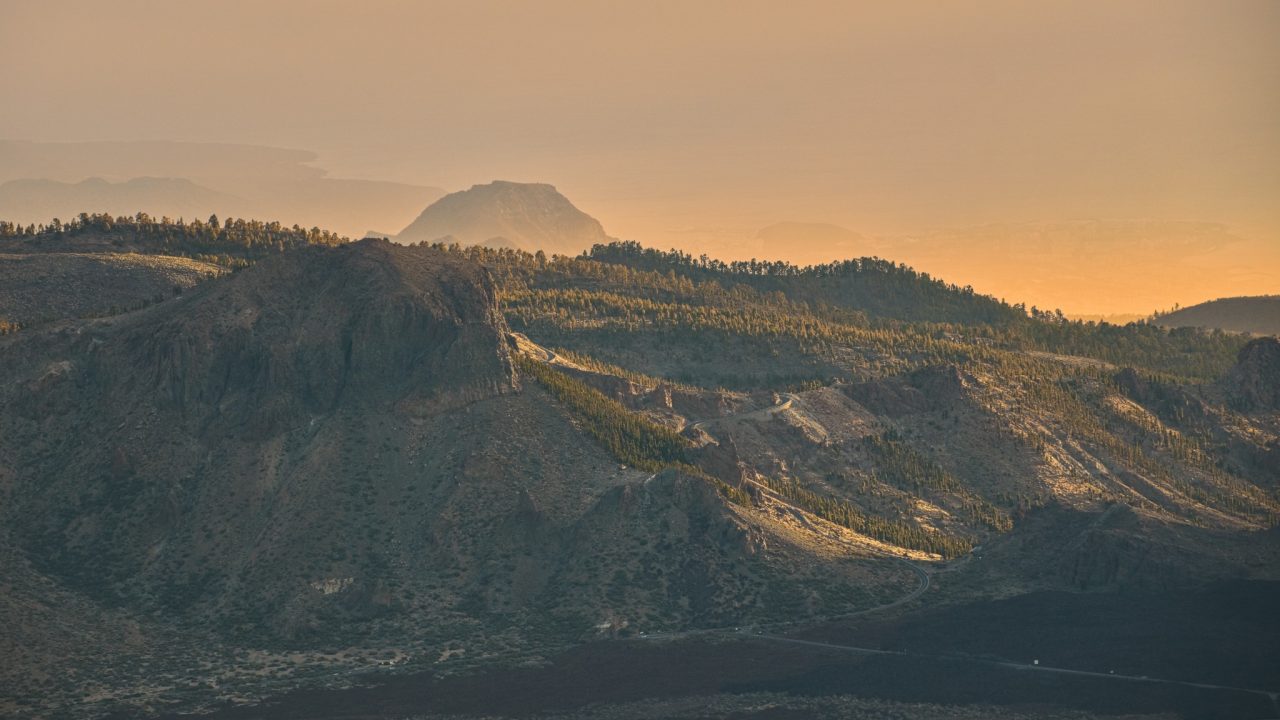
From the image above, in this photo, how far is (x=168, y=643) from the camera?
177500mm

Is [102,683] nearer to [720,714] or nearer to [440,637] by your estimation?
[440,637]

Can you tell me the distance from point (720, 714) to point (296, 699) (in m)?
43.0

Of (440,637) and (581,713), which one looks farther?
(440,637)

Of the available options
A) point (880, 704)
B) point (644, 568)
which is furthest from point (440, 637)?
point (880, 704)

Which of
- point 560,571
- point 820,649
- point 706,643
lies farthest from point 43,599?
point 820,649

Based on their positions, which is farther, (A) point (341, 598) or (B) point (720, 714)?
(A) point (341, 598)

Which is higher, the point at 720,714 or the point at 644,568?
the point at 644,568

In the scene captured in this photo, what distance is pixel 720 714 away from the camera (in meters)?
156

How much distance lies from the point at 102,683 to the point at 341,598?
30428 mm

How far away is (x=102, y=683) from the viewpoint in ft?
540

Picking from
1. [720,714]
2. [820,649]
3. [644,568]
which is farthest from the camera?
[644,568]

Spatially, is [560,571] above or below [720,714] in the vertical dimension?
above

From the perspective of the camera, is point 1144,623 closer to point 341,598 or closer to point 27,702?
point 341,598

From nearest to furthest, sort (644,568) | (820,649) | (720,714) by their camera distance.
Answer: (720,714) → (820,649) → (644,568)
